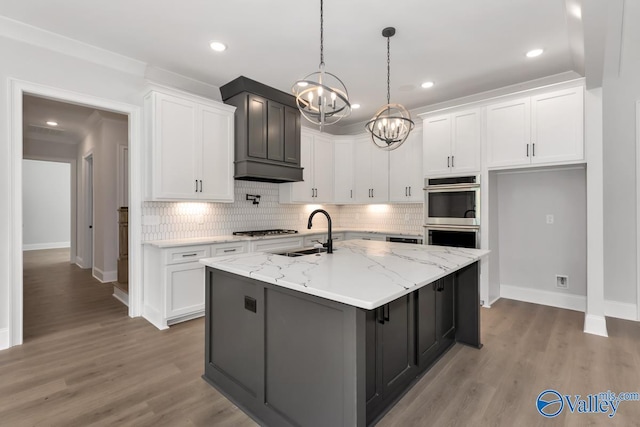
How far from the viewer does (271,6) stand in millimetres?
2576

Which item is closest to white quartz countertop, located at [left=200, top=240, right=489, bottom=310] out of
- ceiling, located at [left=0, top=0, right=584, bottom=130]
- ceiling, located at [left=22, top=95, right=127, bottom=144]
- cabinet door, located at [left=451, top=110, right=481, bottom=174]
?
cabinet door, located at [left=451, top=110, right=481, bottom=174]

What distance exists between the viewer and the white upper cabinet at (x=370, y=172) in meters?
5.20

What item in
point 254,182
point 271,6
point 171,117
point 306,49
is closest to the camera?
point 271,6

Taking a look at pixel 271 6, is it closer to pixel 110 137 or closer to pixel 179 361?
pixel 179 361

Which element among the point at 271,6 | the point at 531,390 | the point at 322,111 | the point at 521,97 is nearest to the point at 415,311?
the point at 531,390

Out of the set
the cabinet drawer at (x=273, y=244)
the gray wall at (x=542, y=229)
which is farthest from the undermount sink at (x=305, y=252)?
the gray wall at (x=542, y=229)

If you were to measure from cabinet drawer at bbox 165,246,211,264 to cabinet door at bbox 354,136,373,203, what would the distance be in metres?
2.84

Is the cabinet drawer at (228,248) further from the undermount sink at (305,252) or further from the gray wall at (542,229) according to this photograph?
the gray wall at (542,229)

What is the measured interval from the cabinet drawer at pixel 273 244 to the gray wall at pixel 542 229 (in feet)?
9.41

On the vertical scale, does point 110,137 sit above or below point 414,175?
above

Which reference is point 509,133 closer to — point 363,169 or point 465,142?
point 465,142

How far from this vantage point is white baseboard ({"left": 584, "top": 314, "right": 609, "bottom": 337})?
311cm

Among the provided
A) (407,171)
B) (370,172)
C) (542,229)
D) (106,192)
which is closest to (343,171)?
(370,172)

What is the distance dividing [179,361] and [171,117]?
98.2 inches
